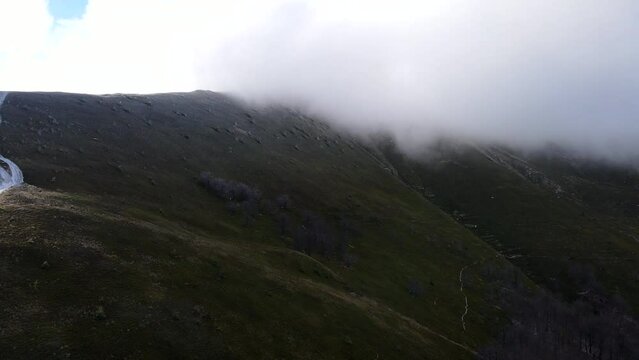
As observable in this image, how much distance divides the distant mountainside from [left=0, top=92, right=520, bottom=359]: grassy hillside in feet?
0.94

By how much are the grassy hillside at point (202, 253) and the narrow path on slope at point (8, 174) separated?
1572 mm

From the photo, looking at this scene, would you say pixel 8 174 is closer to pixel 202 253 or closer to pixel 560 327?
pixel 202 253

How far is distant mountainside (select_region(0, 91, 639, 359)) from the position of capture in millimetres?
45969

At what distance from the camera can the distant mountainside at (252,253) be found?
4597cm

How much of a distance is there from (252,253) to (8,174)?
3438cm

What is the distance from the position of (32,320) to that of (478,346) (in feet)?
218

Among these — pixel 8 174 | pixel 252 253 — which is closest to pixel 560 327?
pixel 252 253

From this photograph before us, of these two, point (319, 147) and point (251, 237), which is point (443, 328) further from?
point (319, 147)

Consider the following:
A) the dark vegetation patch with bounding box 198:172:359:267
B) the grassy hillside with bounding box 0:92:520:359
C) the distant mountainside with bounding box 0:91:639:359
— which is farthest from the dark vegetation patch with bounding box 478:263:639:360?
the dark vegetation patch with bounding box 198:172:359:267

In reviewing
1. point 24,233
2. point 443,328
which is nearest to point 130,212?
point 24,233

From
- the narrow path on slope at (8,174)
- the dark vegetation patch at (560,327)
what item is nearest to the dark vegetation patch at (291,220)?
the dark vegetation patch at (560,327)

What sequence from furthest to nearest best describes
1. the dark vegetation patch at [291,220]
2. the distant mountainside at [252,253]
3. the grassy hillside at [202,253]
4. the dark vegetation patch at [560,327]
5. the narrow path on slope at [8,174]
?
the dark vegetation patch at [291,220], the dark vegetation patch at [560,327], the narrow path on slope at [8,174], the distant mountainside at [252,253], the grassy hillside at [202,253]

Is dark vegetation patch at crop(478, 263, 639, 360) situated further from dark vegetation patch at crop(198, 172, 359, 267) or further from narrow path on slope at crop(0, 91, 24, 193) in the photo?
narrow path on slope at crop(0, 91, 24, 193)

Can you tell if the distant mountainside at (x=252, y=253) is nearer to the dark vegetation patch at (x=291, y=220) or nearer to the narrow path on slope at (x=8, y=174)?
the dark vegetation patch at (x=291, y=220)
